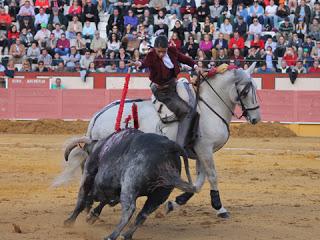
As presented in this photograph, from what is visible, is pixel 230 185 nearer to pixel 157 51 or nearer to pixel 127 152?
pixel 157 51

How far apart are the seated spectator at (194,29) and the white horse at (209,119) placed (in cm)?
1459

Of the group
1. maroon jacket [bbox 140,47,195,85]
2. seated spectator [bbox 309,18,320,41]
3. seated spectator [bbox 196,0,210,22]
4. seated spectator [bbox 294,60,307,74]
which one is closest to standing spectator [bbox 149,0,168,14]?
seated spectator [bbox 196,0,210,22]

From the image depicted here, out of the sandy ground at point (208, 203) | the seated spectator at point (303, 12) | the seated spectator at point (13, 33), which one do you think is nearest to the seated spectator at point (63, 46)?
the seated spectator at point (13, 33)

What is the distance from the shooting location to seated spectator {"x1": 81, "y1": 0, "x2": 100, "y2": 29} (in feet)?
85.4

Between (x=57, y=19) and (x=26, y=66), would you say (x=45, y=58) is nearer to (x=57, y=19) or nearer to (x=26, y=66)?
(x=26, y=66)

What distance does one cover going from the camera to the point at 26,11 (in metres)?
26.2

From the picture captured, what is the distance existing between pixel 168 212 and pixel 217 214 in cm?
54

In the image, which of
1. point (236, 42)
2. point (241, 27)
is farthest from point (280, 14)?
point (236, 42)

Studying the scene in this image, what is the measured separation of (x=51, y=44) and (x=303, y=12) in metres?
7.41

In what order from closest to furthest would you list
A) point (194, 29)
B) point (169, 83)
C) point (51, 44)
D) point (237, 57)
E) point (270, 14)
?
1. point (169, 83)
2. point (237, 57)
3. point (51, 44)
4. point (194, 29)
5. point (270, 14)

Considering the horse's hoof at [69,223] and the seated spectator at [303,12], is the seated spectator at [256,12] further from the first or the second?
the horse's hoof at [69,223]

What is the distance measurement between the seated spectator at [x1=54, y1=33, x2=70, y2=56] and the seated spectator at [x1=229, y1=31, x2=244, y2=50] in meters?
4.68

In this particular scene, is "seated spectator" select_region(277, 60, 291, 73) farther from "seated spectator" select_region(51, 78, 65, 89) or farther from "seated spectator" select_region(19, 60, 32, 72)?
"seated spectator" select_region(19, 60, 32, 72)

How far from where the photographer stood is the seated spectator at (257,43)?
24.0 m
